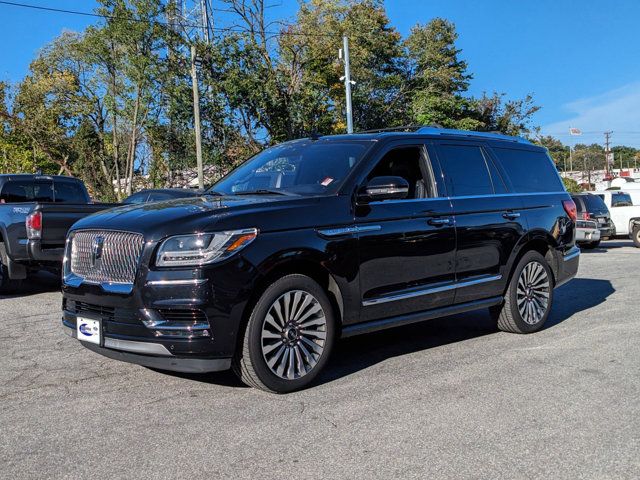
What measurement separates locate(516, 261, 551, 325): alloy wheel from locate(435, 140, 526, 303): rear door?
0.33 meters

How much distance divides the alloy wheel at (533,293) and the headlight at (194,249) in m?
3.53

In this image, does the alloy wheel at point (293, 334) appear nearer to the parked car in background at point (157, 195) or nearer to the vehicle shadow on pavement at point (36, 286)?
the vehicle shadow on pavement at point (36, 286)

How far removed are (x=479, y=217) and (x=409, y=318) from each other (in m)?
1.33

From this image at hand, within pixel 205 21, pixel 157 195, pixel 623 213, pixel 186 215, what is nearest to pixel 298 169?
pixel 186 215

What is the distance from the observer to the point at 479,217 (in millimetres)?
5809

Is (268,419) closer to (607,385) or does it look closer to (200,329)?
(200,329)

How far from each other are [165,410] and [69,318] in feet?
3.74

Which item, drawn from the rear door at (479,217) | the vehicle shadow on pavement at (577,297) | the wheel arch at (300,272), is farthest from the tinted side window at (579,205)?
the wheel arch at (300,272)

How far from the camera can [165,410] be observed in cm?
404

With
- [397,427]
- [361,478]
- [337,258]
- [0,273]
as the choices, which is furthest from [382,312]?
[0,273]

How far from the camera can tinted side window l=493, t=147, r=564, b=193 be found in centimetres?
650

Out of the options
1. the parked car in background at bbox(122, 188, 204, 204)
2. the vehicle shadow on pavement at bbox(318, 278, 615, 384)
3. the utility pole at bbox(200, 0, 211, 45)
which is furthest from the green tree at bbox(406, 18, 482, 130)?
the vehicle shadow on pavement at bbox(318, 278, 615, 384)

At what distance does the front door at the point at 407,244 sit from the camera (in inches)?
190

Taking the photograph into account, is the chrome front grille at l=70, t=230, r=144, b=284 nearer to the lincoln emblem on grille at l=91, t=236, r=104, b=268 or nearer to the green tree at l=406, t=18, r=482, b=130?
the lincoln emblem on grille at l=91, t=236, r=104, b=268
